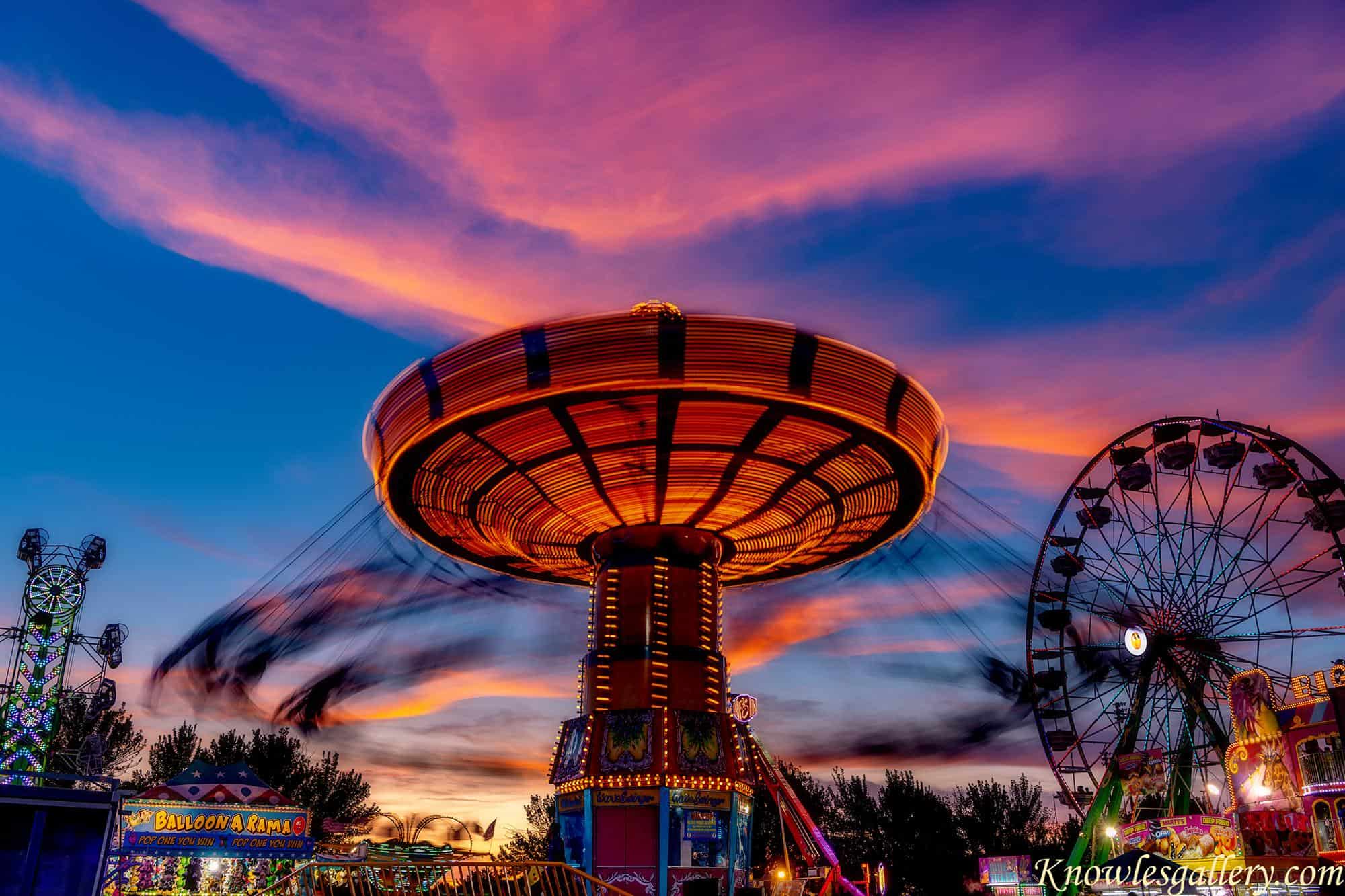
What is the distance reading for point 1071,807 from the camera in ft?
98.3

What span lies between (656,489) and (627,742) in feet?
19.2

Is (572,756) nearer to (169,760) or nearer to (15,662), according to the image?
(15,662)

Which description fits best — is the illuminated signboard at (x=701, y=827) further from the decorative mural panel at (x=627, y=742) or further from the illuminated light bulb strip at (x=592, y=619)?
the illuminated light bulb strip at (x=592, y=619)

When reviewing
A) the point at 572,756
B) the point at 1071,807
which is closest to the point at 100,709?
the point at 572,756

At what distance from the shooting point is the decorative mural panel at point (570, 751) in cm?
2391

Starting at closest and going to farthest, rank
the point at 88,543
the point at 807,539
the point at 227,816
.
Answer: the point at 227,816 < the point at 807,539 < the point at 88,543

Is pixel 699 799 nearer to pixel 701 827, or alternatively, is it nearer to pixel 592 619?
pixel 701 827

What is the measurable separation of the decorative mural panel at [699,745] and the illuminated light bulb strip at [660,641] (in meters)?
0.74

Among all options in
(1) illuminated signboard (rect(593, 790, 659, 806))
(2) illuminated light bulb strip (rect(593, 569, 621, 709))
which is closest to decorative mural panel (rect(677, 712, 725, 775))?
(1) illuminated signboard (rect(593, 790, 659, 806))

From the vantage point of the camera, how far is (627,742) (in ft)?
77.2

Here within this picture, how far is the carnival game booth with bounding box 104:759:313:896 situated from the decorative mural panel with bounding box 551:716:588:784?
591 cm

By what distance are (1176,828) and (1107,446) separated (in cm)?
1122

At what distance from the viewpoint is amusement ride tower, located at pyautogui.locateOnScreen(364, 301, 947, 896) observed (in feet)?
66.2

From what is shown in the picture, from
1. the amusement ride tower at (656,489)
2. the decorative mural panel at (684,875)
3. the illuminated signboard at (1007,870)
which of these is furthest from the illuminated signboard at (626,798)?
the illuminated signboard at (1007,870)
